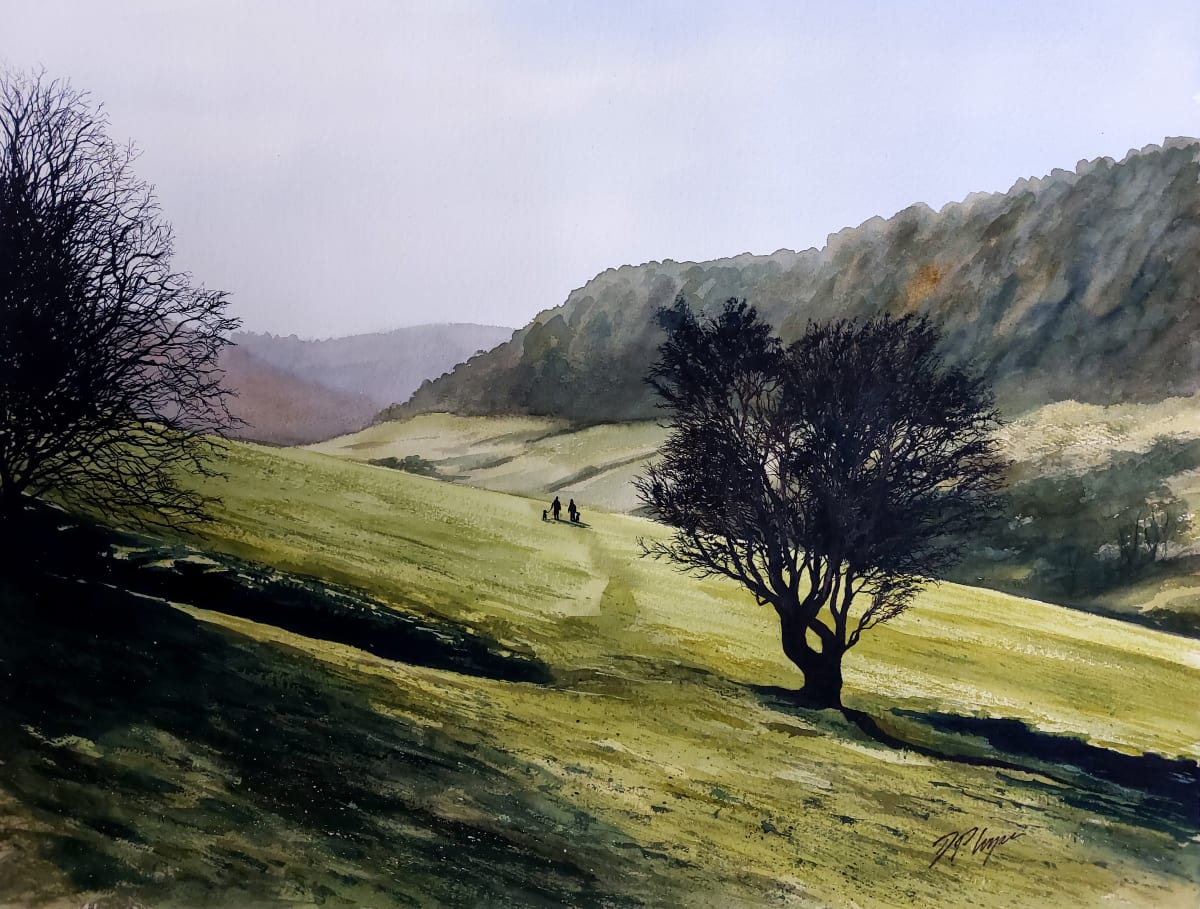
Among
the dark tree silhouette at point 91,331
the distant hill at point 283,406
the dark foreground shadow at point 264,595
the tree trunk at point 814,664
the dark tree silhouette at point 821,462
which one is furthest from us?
the dark tree silhouette at point 821,462

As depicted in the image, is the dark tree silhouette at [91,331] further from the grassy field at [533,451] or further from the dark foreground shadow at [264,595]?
the grassy field at [533,451]

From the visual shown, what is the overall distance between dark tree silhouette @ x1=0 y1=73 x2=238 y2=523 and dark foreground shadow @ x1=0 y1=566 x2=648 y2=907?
0.40 meters

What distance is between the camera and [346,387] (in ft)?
13.0

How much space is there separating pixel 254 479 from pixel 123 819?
129 cm

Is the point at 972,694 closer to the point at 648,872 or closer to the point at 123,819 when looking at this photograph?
the point at 648,872

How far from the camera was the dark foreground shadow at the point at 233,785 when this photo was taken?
9.89 feet

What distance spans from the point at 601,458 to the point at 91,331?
2171 mm

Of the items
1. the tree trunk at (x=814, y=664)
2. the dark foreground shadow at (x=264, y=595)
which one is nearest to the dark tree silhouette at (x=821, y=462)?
the tree trunk at (x=814, y=664)

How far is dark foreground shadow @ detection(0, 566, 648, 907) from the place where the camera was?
3.02 metres

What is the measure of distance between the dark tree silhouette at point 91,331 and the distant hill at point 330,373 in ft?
0.46

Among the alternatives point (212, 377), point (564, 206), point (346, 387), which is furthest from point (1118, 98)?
point (212, 377)

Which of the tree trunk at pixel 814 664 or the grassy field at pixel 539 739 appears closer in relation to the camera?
the grassy field at pixel 539 739
